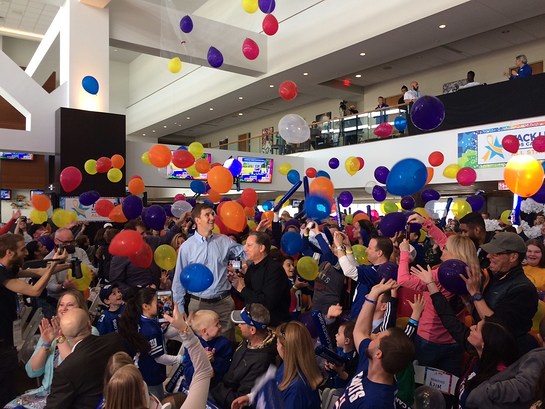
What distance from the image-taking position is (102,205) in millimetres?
7020

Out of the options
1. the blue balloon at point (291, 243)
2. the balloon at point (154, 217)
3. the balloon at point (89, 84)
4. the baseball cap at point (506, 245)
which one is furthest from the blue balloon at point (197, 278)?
the balloon at point (89, 84)

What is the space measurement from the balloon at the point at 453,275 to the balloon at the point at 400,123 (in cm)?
Result: 907

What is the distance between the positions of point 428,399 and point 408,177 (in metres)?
2.63

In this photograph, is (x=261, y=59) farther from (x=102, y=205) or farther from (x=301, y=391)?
(x=301, y=391)

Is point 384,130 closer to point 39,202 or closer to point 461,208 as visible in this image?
point 461,208

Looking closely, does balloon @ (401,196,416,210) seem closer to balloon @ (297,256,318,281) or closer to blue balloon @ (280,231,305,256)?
blue balloon @ (280,231,305,256)

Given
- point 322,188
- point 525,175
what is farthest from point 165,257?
point 525,175

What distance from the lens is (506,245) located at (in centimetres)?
272

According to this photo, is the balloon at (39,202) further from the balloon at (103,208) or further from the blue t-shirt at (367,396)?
the blue t-shirt at (367,396)

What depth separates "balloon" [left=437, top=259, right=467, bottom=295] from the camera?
268cm

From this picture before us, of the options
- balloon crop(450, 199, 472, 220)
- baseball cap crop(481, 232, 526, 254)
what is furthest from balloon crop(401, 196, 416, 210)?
baseball cap crop(481, 232, 526, 254)

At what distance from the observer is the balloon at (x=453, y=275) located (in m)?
2.68

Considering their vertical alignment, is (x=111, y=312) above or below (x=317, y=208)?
below

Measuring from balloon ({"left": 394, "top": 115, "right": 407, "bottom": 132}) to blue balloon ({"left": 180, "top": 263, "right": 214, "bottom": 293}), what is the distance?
28.5 feet
